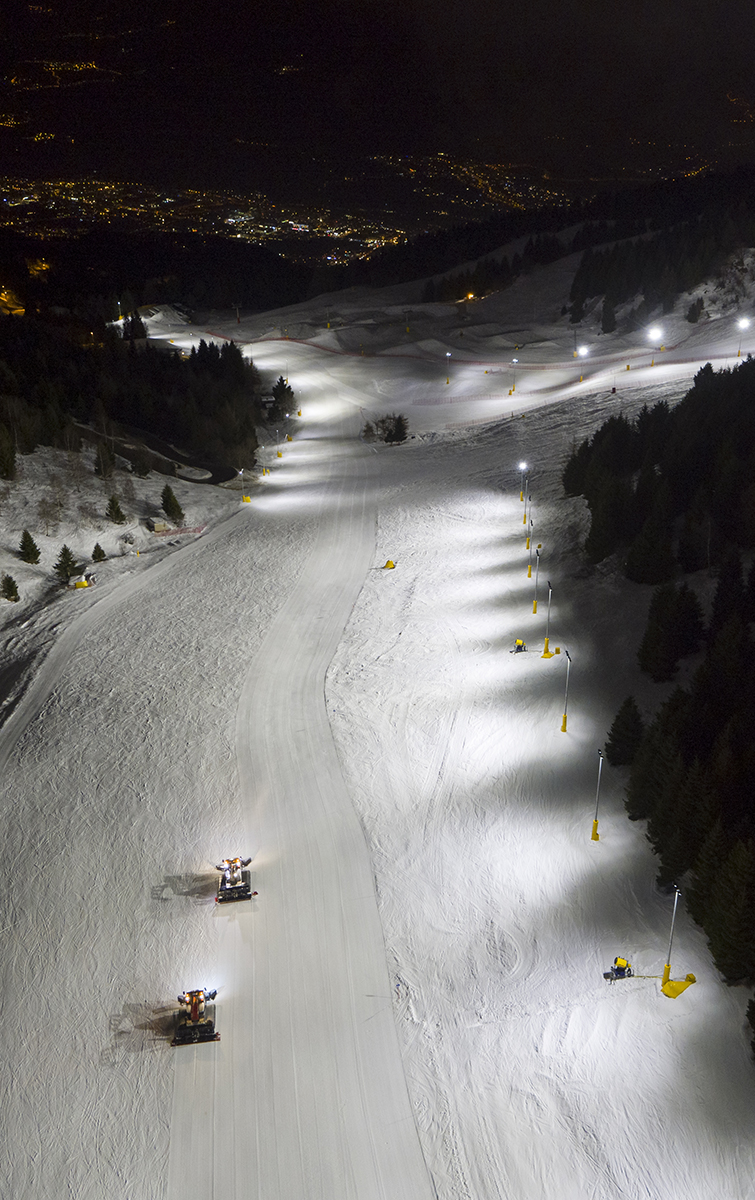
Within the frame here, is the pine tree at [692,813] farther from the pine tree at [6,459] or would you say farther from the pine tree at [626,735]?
the pine tree at [6,459]

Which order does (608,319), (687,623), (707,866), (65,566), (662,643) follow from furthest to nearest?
(608,319) < (65,566) < (687,623) < (662,643) < (707,866)

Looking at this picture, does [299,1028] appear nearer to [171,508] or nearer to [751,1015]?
[751,1015]

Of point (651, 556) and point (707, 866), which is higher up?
point (651, 556)

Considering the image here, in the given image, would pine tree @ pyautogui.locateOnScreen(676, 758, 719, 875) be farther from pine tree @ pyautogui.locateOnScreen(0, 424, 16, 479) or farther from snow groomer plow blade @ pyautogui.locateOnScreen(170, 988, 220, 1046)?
pine tree @ pyautogui.locateOnScreen(0, 424, 16, 479)

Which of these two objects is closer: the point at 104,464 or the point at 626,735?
the point at 626,735

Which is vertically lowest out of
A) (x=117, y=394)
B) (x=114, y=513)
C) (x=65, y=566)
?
(x=65, y=566)

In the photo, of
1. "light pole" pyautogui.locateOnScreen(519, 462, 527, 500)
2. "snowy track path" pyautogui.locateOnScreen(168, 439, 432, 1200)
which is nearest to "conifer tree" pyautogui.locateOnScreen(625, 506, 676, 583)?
"light pole" pyautogui.locateOnScreen(519, 462, 527, 500)

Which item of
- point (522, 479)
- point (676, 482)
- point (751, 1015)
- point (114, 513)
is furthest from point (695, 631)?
point (114, 513)
